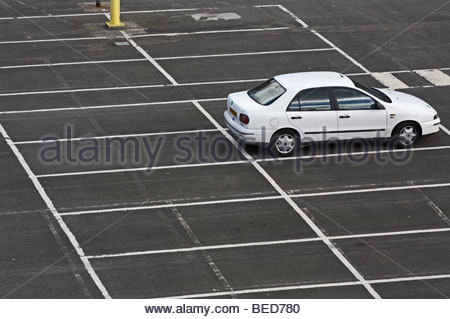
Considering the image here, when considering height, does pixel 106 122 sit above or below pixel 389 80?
below

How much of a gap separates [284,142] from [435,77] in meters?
6.52

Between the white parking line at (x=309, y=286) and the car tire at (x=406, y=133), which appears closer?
the white parking line at (x=309, y=286)

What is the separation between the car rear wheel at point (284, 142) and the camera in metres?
20.0

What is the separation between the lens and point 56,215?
1742cm

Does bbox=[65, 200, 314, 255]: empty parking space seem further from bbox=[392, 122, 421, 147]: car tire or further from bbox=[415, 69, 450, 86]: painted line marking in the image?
bbox=[415, 69, 450, 86]: painted line marking

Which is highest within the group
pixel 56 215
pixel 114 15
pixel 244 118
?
pixel 244 118

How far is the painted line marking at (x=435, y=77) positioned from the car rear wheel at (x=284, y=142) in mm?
5860

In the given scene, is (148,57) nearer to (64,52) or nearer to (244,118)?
(64,52)

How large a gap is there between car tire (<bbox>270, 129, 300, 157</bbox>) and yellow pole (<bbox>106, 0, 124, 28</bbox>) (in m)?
9.88

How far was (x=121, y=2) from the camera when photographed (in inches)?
1235

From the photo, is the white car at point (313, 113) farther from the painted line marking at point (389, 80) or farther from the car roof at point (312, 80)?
the painted line marking at point (389, 80)

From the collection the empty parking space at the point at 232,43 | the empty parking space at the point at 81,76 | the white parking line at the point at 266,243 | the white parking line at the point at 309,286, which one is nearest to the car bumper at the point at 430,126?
the white parking line at the point at 266,243

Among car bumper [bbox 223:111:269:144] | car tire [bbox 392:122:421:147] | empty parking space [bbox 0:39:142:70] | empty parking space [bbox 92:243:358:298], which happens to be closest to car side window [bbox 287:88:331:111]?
car bumper [bbox 223:111:269:144]

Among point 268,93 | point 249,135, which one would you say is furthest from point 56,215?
point 268,93
